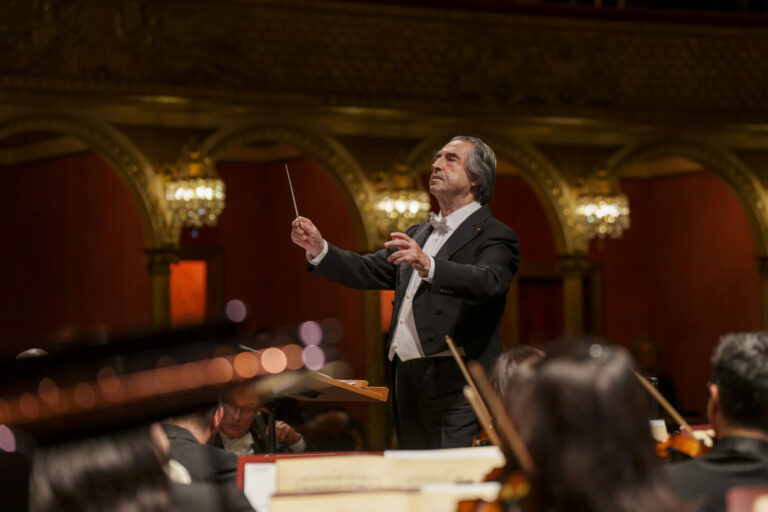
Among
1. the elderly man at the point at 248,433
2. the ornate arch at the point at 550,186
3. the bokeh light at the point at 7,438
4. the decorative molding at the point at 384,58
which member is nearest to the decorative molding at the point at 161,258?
the decorative molding at the point at 384,58

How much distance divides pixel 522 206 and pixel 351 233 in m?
2.07

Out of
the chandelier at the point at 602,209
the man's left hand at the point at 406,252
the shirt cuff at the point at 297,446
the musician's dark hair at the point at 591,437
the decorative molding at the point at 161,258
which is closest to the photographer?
the musician's dark hair at the point at 591,437

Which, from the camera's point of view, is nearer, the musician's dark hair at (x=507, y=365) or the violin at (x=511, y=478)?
the violin at (x=511, y=478)

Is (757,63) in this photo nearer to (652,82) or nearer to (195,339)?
(652,82)

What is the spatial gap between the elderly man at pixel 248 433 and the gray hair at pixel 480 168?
4.30 feet

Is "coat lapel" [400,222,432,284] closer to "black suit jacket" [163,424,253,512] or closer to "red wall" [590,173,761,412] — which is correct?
A: "black suit jacket" [163,424,253,512]

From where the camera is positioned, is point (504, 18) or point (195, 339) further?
point (504, 18)

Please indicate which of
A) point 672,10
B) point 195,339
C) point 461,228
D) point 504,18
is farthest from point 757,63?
point 195,339

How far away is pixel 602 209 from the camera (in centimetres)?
894

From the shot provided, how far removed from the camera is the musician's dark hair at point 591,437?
1.63 metres

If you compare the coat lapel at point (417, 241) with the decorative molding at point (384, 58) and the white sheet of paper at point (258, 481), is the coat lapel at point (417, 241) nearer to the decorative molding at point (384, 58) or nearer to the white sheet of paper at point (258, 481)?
the white sheet of paper at point (258, 481)

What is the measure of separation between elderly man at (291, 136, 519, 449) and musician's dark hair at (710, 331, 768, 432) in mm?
1163

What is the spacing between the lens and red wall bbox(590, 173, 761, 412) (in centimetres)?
1153

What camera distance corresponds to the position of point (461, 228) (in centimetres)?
359
